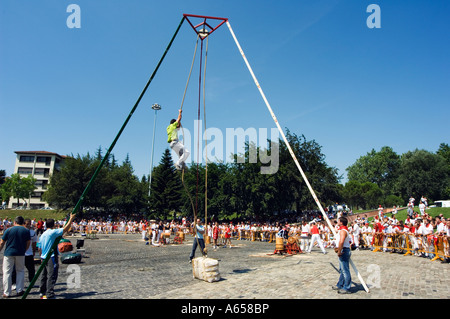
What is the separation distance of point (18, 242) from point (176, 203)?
44946 mm

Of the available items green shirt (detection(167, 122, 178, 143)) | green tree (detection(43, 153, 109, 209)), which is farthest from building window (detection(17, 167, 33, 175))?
green shirt (detection(167, 122, 178, 143))

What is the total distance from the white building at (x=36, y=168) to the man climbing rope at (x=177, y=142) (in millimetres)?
94247

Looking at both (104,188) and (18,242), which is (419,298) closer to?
(18,242)

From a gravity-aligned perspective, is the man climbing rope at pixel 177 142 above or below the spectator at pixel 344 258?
above

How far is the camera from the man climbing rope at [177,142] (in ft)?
30.6

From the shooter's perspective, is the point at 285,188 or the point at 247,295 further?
the point at 285,188

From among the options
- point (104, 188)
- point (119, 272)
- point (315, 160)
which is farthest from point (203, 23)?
point (104, 188)

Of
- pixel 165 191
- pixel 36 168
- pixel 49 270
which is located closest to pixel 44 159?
pixel 36 168

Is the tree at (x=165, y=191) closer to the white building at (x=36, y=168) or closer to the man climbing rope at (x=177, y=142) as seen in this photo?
the man climbing rope at (x=177, y=142)

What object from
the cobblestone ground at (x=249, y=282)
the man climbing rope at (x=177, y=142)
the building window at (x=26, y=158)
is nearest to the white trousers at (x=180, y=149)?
the man climbing rope at (x=177, y=142)

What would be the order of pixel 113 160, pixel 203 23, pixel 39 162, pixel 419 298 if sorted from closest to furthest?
pixel 419 298 < pixel 203 23 < pixel 39 162 < pixel 113 160

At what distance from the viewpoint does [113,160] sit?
11106 centimetres

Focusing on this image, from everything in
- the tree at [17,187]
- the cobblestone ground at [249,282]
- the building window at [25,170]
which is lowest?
the cobblestone ground at [249,282]

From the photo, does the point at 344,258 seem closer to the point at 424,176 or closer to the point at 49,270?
the point at 49,270
